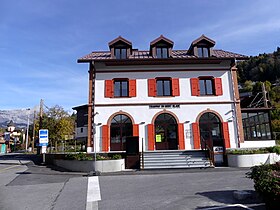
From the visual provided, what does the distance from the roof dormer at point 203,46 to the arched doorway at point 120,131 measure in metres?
7.93

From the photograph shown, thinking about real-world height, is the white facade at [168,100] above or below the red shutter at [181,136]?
above

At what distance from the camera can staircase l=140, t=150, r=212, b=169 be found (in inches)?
515

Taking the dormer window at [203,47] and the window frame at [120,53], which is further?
the dormer window at [203,47]

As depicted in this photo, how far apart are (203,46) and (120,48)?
22.6 ft

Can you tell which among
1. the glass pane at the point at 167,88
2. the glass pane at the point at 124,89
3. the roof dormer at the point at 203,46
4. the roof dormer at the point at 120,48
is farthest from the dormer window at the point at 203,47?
the glass pane at the point at 124,89

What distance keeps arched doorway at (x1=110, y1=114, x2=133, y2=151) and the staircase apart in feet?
9.30

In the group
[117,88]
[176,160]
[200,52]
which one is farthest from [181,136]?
[200,52]

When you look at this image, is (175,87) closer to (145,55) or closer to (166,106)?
(166,106)

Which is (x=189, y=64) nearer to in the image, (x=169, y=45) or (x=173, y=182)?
(x=169, y=45)

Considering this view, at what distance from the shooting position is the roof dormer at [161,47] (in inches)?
731

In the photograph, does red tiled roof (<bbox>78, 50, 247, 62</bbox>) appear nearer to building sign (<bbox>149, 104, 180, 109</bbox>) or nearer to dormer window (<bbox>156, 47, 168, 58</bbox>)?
dormer window (<bbox>156, 47, 168, 58</bbox>)

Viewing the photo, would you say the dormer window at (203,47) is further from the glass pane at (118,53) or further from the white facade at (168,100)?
the glass pane at (118,53)

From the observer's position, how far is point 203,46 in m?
18.8

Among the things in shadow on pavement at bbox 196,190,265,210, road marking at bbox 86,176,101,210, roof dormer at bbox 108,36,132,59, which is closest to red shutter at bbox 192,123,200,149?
roof dormer at bbox 108,36,132,59
